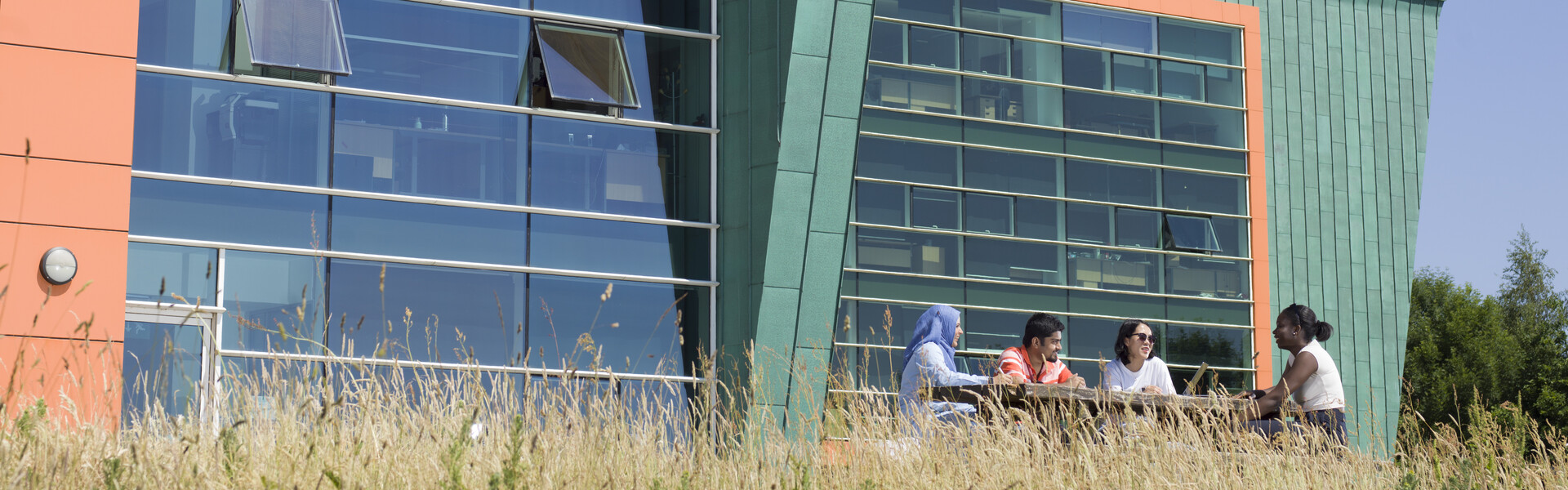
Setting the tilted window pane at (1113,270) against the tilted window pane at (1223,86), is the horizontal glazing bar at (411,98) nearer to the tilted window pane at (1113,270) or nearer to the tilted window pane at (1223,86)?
the tilted window pane at (1113,270)

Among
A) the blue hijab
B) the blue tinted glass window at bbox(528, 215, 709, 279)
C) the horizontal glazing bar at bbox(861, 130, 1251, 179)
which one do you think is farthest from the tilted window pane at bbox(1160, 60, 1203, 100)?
the blue hijab

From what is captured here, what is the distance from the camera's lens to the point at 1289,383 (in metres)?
7.43

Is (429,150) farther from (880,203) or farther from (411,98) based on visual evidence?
(880,203)

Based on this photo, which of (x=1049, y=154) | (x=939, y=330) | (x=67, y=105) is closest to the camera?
(x=939, y=330)

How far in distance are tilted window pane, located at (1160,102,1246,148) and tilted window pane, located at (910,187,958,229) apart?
14.5 ft

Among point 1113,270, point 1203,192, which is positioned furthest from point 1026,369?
point 1203,192

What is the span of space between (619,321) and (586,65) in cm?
213

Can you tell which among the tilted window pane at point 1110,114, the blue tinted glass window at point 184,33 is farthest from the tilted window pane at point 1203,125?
the blue tinted glass window at point 184,33

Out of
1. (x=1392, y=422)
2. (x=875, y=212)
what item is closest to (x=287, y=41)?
(x=875, y=212)

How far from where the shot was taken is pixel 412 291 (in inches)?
471

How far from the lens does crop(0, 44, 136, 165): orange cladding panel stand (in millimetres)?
8617

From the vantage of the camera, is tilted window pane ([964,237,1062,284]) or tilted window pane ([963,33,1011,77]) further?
tilted window pane ([963,33,1011,77])

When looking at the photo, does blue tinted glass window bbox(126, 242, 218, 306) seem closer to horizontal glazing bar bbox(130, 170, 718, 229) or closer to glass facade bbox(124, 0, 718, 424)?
glass facade bbox(124, 0, 718, 424)

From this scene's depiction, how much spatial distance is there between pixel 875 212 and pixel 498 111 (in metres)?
11.4
